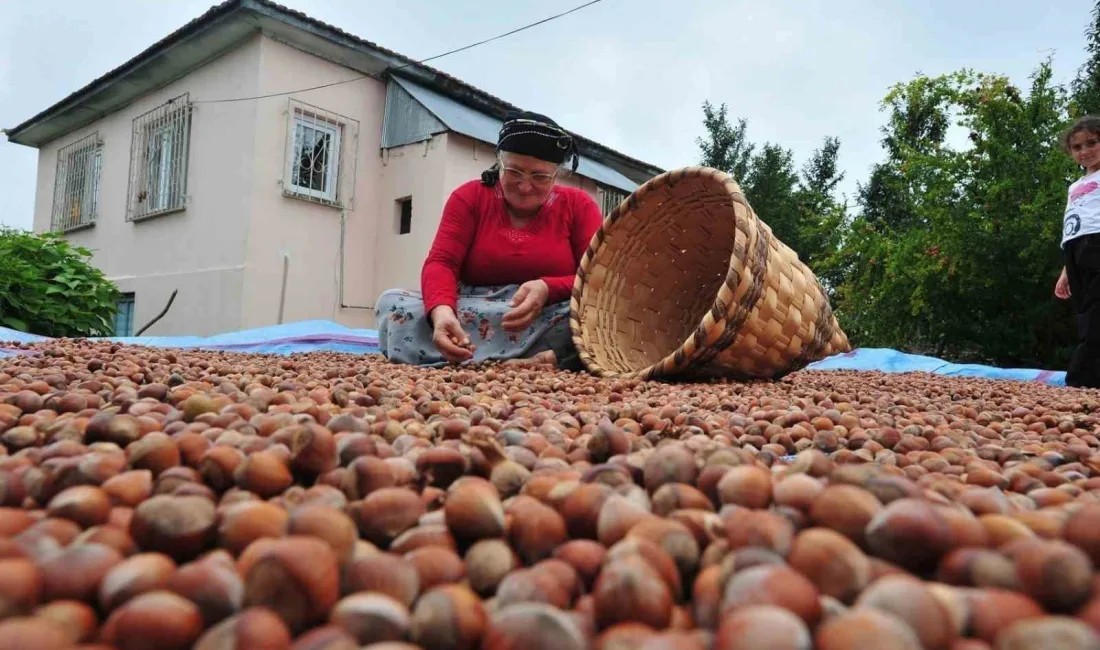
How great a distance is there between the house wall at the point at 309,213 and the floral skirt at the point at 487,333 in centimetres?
400

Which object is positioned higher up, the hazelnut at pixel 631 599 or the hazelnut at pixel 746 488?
the hazelnut at pixel 746 488

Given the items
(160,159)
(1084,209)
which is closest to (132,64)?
(160,159)

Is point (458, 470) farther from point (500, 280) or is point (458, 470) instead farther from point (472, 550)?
point (500, 280)

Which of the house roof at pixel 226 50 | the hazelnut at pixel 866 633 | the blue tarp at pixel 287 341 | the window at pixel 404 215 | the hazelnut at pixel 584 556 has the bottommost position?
the hazelnut at pixel 584 556

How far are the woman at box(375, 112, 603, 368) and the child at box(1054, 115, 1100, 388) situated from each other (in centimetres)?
227

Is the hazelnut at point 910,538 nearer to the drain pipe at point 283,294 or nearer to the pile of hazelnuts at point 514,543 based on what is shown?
the pile of hazelnuts at point 514,543

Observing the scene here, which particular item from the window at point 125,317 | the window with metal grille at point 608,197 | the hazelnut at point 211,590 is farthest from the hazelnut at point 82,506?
the window at point 125,317

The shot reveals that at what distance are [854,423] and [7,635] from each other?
1509 mm

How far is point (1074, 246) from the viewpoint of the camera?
11.7 ft

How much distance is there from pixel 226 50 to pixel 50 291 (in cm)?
294

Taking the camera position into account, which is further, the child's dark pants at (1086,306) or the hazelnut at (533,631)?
the child's dark pants at (1086,306)

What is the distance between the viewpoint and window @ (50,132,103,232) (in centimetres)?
896

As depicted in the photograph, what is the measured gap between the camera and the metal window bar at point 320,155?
6863mm

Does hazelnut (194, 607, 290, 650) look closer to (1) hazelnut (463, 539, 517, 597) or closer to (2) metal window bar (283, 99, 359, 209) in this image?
(1) hazelnut (463, 539, 517, 597)
